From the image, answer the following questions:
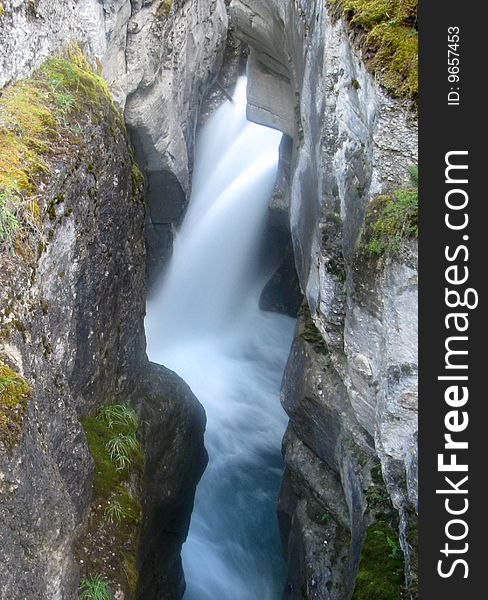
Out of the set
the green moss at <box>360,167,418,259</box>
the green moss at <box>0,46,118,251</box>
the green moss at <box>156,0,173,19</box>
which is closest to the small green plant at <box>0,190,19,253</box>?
the green moss at <box>0,46,118,251</box>

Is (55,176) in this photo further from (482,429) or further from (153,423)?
(482,429)

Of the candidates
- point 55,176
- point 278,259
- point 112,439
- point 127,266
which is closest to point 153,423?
point 112,439

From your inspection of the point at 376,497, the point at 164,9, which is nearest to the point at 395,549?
the point at 376,497

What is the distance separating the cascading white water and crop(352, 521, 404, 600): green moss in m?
4.31

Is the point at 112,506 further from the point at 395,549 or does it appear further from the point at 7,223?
the point at 7,223

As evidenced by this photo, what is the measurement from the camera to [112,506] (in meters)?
5.74

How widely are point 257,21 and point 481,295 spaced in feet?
25.2

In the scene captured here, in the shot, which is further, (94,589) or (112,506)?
(112,506)

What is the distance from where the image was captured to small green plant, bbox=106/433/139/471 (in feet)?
20.2

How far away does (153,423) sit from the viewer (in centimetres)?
732

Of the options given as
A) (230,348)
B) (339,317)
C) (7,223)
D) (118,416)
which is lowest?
(118,416)

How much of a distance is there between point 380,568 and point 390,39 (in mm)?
3971

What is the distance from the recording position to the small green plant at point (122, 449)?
617 cm

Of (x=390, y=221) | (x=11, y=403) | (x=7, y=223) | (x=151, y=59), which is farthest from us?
(x=151, y=59)
